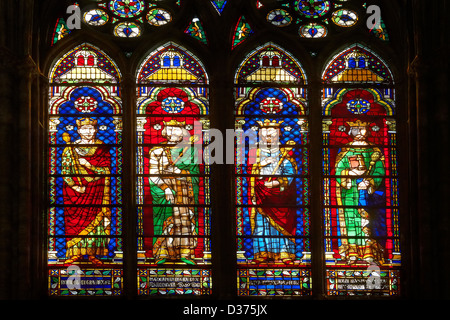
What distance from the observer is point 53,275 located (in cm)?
1402

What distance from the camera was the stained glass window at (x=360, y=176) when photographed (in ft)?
46.5

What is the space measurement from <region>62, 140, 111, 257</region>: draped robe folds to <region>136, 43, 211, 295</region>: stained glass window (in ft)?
1.54

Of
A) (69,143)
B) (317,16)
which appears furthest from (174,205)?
(317,16)

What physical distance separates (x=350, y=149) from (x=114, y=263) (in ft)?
11.9

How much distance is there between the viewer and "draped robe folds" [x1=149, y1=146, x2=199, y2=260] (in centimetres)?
1423

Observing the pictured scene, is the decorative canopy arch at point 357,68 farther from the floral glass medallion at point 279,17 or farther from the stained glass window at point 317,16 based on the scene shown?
the floral glass medallion at point 279,17

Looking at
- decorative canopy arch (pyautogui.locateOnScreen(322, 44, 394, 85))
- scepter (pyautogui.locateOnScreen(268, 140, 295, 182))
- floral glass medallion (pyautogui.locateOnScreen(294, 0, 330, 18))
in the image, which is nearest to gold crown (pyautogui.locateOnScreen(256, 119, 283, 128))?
scepter (pyautogui.locateOnScreen(268, 140, 295, 182))

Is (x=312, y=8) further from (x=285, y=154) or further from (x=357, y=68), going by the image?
(x=285, y=154)

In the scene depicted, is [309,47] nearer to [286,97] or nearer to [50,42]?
[286,97]

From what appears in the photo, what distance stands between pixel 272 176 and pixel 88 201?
2559 mm

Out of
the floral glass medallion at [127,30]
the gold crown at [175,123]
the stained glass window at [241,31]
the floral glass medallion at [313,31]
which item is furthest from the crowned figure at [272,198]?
the floral glass medallion at [127,30]
